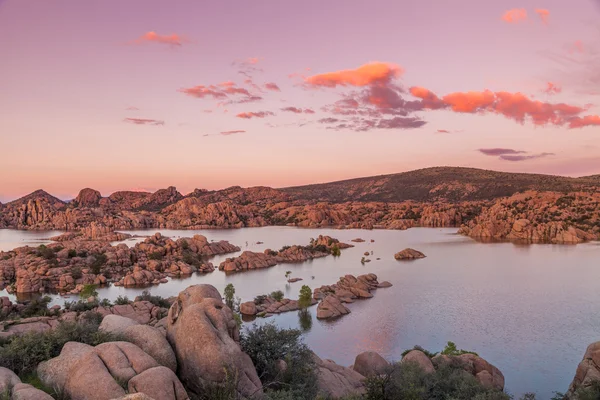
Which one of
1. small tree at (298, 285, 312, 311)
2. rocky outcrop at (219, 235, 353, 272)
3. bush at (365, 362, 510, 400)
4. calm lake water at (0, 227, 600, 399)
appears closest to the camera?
bush at (365, 362, 510, 400)

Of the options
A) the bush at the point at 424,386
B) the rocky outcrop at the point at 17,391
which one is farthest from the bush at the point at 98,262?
the rocky outcrop at the point at 17,391

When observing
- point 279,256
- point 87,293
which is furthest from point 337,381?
point 279,256

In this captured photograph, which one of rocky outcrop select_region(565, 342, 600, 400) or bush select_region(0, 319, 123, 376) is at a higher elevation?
bush select_region(0, 319, 123, 376)

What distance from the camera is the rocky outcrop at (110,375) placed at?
400 inches

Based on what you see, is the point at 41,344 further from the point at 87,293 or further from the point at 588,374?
the point at 87,293

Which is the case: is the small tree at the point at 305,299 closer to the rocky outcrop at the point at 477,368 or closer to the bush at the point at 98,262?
the rocky outcrop at the point at 477,368

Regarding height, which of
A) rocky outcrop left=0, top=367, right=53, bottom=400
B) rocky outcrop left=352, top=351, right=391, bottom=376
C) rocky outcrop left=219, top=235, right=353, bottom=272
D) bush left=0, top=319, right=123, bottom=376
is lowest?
rocky outcrop left=219, top=235, right=353, bottom=272

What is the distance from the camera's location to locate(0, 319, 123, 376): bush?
12.4 meters

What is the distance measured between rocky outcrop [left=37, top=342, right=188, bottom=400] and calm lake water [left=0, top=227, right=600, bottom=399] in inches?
894

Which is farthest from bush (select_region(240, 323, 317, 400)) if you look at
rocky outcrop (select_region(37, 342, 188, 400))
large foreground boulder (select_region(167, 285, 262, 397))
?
rocky outcrop (select_region(37, 342, 188, 400))

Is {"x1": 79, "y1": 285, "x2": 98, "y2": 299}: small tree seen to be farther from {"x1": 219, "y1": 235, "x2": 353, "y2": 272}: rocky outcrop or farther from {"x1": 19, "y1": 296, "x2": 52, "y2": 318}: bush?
{"x1": 219, "y1": 235, "x2": 353, "y2": 272}: rocky outcrop

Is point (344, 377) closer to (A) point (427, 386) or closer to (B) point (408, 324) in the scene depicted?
(A) point (427, 386)

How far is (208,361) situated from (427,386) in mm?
12111

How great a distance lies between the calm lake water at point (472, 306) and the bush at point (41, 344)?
21341 millimetres
